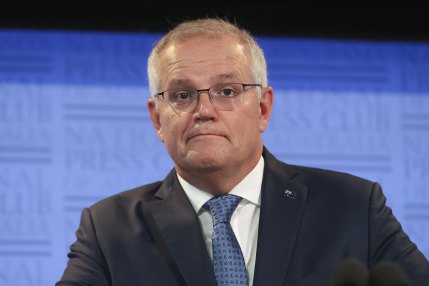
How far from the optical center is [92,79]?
3711mm

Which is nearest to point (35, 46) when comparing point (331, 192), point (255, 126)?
point (255, 126)

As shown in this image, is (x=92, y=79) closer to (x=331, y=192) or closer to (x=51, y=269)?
(x=51, y=269)

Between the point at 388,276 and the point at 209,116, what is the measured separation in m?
1.27

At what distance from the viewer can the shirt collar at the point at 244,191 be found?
2359mm

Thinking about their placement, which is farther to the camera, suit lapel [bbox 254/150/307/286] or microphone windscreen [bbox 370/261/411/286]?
suit lapel [bbox 254/150/307/286]

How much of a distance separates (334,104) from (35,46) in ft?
4.76

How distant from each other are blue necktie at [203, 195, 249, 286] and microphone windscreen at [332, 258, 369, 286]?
1.06 metres

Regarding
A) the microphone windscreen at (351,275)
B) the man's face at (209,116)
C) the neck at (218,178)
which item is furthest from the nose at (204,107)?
the microphone windscreen at (351,275)

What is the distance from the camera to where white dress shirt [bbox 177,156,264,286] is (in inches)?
88.6

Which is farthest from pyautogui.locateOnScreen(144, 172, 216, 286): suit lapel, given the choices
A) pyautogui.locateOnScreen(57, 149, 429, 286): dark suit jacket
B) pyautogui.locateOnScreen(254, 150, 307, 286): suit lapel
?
pyautogui.locateOnScreen(254, 150, 307, 286): suit lapel

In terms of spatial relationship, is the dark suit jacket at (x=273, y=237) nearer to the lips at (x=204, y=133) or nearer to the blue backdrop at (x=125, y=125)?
the lips at (x=204, y=133)

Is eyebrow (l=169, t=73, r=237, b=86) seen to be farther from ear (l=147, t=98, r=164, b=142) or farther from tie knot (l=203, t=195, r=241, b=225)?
tie knot (l=203, t=195, r=241, b=225)

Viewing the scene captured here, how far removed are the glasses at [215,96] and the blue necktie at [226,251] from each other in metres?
0.30

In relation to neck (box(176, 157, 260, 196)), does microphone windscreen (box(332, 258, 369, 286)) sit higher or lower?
lower
